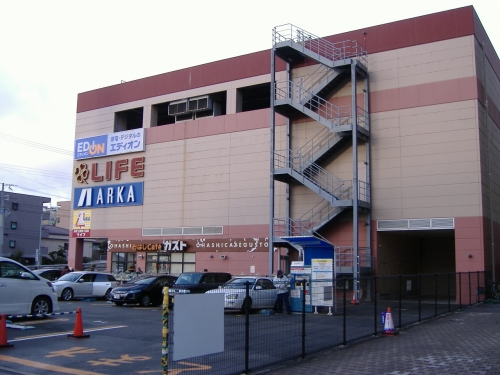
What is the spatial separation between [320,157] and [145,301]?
11483mm

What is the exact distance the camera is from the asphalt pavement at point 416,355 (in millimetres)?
9828

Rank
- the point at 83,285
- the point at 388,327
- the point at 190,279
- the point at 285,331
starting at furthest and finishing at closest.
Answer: the point at 83,285 → the point at 190,279 → the point at 388,327 → the point at 285,331

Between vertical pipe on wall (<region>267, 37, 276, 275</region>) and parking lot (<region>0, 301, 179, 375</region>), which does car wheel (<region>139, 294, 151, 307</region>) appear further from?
vertical pipe on wall (<region>267, 37, 276, 275</region>)

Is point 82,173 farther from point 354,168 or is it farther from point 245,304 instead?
point 245,304

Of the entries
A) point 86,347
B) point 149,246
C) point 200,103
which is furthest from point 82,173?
point 86,347

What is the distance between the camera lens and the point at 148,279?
79.0 feet

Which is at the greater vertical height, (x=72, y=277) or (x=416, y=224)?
(x=416, y=224)

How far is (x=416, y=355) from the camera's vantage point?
11.3 meters

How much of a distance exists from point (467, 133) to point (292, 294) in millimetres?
12240

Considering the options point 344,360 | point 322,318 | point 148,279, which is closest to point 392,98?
point 148,279

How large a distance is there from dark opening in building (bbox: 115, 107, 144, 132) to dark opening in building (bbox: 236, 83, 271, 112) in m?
7.46

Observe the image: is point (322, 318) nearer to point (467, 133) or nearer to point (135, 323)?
point (135, 323)

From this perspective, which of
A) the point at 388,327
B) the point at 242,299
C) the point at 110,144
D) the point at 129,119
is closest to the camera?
the point at 242,299

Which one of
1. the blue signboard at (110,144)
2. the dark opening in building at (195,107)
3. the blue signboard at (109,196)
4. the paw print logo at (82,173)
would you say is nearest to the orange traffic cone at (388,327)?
the dark opening in building at (195,107)
